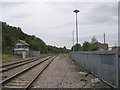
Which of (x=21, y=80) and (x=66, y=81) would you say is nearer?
(x=66, y=81)

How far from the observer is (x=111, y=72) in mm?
13359

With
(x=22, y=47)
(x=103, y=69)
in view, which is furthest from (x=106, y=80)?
(x=22, y=47)

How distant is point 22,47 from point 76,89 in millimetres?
99408

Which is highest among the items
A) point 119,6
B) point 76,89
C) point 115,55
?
point 119,6

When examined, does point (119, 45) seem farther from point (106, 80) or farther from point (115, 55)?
point (106, 80)

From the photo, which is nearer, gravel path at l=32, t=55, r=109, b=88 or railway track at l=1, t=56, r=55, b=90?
railway track at l=1, t=56, r=55, b=90

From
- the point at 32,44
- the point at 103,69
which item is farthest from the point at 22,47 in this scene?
the point at 103,69

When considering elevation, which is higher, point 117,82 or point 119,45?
point 119,45

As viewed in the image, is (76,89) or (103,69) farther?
(103,69)

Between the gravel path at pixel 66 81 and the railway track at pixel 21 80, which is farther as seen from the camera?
the gravel path at pixel 66 81

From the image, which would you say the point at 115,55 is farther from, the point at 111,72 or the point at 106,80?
the point at 106,80

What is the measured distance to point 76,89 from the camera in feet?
43.4

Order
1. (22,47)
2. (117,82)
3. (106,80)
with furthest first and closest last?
(22,47) → (106,80) → (117,82)

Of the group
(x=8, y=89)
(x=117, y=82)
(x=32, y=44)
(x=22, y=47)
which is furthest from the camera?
(x=32, y=44)
